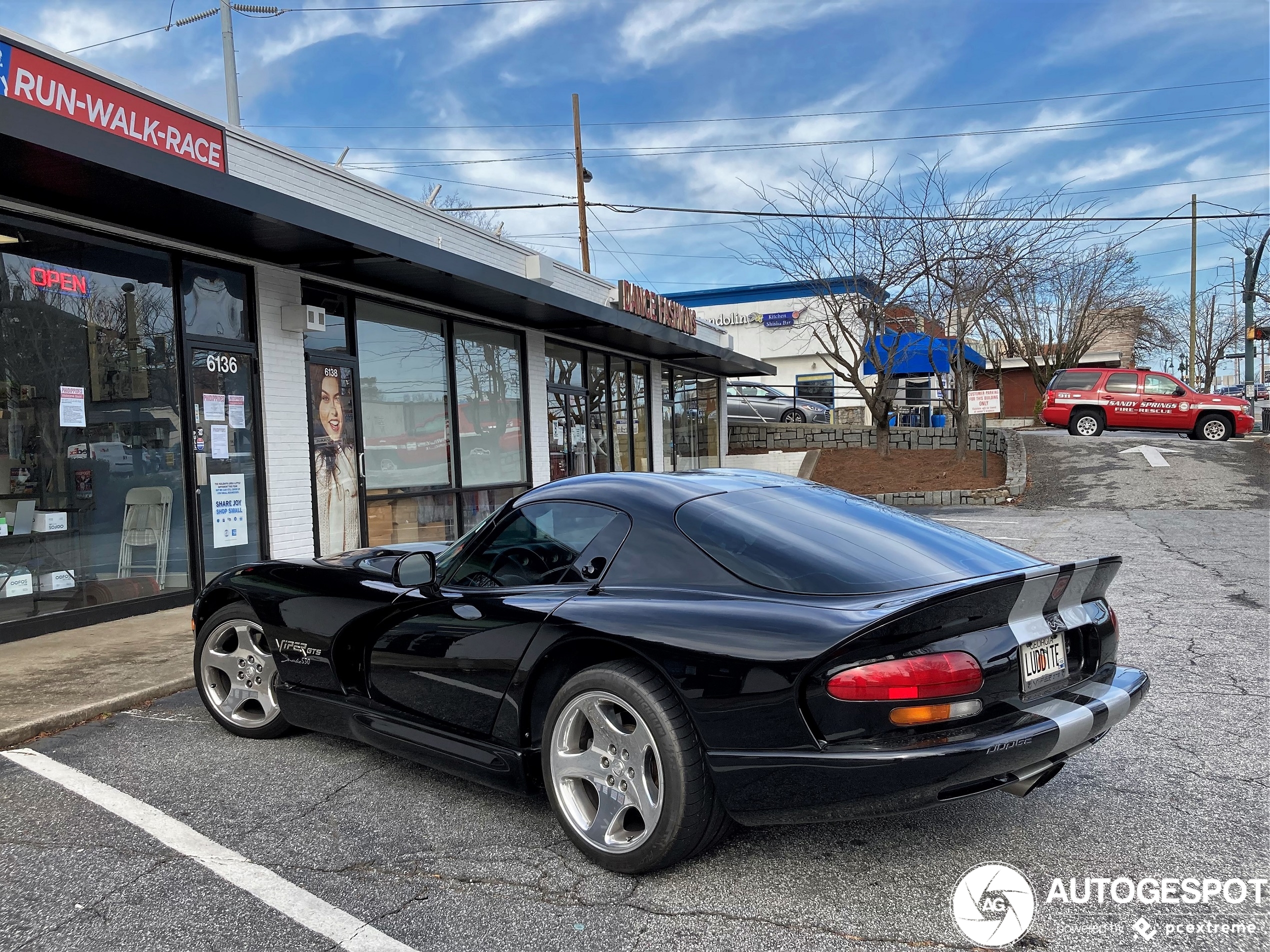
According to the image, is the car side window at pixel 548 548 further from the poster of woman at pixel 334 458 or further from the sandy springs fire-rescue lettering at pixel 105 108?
the poster of woman at pixel 334 458

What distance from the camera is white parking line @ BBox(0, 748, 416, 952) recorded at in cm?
254

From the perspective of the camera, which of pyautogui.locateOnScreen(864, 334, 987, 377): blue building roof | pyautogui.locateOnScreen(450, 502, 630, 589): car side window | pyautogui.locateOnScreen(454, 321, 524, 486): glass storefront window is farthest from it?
pyautogui.locateOnScreen(864, 334, 987, 377): blue building roof

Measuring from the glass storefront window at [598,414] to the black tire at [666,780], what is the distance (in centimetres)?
1237

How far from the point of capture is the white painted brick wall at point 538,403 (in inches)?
517

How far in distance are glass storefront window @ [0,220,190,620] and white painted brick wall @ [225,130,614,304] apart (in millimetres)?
1370

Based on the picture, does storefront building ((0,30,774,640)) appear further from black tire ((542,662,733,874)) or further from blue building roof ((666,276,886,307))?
blue building roof ((666,276,886,307))

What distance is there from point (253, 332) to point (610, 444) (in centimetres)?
829

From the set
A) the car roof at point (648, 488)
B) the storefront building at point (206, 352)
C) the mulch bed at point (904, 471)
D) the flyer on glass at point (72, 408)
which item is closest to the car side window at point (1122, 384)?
the mulch bed at point (904, 471)

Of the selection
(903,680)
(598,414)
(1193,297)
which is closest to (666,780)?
(903,680)

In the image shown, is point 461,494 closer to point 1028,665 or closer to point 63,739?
point 63,739

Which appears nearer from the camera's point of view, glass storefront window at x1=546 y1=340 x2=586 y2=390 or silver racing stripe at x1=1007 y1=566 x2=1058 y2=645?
silver racing stripe at x1=1007 y1=566 x2=1058 y2=645

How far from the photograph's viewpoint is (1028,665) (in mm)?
2688

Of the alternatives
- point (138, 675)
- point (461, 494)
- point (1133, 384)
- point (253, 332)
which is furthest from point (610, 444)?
point (1133, 384)


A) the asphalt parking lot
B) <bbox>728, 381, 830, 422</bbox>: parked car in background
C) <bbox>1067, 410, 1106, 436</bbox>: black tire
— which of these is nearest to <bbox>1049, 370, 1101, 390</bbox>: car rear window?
<bbox>1067, 410, 1106, 436</bbox>: black tire
